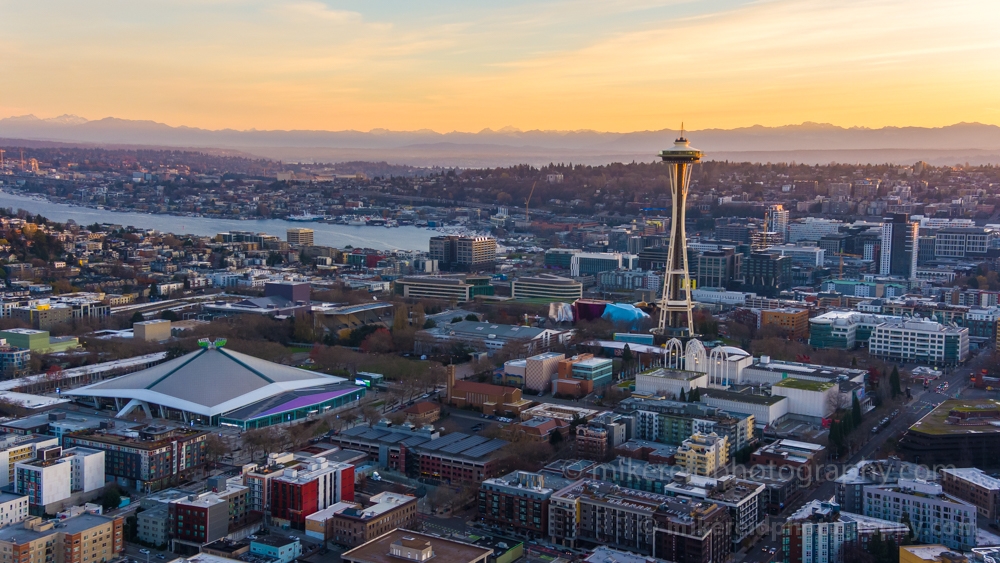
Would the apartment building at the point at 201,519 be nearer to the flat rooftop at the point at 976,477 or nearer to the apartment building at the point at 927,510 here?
the apartment building at the point at 927,510

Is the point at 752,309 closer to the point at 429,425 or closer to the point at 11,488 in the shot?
the point at 429,425

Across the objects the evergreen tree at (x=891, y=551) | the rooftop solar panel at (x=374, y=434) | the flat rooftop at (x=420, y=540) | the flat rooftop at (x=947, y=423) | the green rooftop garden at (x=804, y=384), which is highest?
the green rooftop garden at (x=804, y=384)

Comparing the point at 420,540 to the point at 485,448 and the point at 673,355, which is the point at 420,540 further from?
the point at 673,355

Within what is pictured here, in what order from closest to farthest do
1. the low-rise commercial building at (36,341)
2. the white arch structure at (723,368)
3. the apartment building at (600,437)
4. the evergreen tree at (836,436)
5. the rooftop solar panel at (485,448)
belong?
the rooftop solar panel at (485,448), the apartment building at (600,437), the evergreen tree at (836,436), the white arch structure at (723,368), the low-rise commercial building at (36,341)

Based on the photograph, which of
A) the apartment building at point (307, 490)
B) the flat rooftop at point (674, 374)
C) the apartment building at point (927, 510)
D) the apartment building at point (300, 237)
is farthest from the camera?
the apartment building at point (300, 237)

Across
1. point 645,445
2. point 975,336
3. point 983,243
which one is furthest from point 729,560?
point 983,243

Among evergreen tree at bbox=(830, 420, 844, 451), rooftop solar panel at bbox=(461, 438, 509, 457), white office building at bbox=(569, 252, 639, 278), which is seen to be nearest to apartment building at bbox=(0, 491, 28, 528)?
rooftop solar panel at bbox=(461, 438, 509, 457)

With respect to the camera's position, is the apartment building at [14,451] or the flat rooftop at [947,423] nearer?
the apartment building at [14,451]

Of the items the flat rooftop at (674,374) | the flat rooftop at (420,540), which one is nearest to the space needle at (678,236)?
the flat rooftop at (674,374)

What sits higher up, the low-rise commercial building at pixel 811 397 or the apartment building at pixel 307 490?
the low-rise commercial building at pixel 811 397
